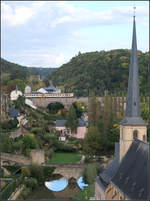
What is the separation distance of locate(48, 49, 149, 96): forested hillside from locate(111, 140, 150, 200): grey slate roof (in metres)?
45.5

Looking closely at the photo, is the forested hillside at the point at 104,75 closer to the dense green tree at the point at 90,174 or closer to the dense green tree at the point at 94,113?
the dense green tree at the point at 94,113

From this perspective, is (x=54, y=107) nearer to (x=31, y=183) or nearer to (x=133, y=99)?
(x=31, y=183)

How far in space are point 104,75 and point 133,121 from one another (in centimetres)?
5728

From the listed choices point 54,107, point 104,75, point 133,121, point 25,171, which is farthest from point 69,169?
point 104,75

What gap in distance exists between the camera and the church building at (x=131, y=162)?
16203 millimetres

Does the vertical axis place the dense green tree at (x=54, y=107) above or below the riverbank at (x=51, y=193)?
above

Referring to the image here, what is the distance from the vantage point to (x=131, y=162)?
18547 mm

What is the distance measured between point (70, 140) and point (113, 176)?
2717 centimetres

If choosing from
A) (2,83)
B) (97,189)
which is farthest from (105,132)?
(2,83)

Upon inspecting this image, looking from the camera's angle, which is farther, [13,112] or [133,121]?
[13,112]

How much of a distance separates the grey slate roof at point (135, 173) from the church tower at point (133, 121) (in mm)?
562

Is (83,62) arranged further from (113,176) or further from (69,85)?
(113,176)

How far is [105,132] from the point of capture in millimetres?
39281

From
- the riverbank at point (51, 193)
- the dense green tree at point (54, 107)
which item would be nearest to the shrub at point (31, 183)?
the riverbank at point (51, 193)
